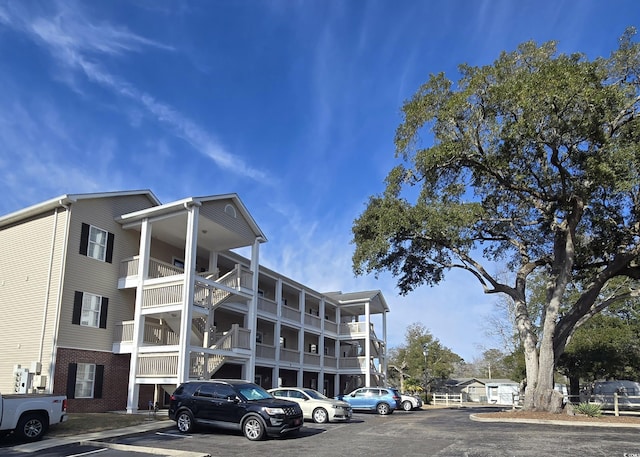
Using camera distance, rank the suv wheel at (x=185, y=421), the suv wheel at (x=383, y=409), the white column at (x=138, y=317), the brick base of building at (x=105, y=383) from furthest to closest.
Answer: the suv wheel at (x=383, y=409) < the white column at (x=138, y=317) < the brick base of building at (x=105, y=383) < the suv wheel at (x=185, y=421)

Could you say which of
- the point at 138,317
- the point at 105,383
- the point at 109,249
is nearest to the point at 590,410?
the point at 138,317

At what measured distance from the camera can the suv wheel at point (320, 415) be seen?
19625 mm

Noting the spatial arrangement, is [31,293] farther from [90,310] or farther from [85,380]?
[85,380]

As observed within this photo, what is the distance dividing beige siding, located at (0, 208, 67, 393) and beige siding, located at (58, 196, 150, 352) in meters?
0.44

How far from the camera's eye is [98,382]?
21281 millimetres

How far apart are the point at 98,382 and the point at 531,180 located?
19.9 metres

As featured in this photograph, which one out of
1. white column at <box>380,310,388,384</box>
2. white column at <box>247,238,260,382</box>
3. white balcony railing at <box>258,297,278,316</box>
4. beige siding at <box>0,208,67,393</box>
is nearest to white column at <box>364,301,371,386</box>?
white column at <box>380,310,388,384</box>

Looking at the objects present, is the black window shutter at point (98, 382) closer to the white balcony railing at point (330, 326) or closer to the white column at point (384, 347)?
the white balcony railing at point (330, 326)

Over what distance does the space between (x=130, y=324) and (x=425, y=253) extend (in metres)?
13.9

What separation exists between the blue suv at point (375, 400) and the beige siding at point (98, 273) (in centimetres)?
1272

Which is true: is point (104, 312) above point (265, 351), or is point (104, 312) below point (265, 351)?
above

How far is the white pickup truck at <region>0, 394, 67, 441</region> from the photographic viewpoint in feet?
43.4

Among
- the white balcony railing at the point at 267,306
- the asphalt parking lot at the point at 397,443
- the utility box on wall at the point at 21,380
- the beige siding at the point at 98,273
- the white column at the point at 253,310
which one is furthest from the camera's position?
the white balcony railing at the point at 267,306

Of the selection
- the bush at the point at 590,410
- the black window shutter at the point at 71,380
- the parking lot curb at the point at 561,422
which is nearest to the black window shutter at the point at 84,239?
the black window shutter at the point at 71,380
